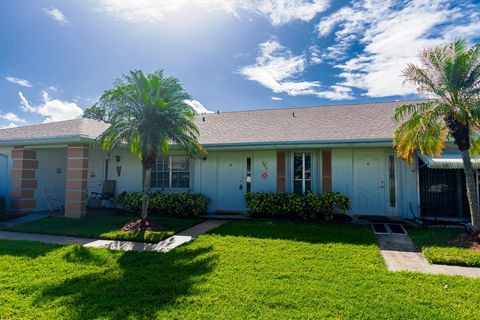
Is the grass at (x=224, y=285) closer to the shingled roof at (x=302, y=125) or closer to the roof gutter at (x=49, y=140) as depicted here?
the roof gutter at (x=49, y=140)

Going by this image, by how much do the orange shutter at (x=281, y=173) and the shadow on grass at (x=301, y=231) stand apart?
204 cm

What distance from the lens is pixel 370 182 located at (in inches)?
477

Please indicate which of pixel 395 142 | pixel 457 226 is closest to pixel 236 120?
pixel 395 142

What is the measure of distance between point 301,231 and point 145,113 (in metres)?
6.88

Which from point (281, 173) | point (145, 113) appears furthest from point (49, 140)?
point (281, 173)

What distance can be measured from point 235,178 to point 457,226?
9.02m

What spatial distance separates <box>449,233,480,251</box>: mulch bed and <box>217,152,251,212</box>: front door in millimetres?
8229

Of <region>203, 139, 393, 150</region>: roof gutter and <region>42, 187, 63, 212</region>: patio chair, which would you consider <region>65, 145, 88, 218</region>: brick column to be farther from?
<region>203, 139, 393, 150</region>: roof gutter

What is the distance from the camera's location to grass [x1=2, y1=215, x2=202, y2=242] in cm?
901

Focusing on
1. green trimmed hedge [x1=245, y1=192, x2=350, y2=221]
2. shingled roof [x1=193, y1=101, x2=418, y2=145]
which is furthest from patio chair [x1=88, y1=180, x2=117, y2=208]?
green trimmed hedge [x1=245, y1=192, x2=350, y2=221]

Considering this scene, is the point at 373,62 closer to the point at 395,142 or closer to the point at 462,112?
the point at 395,142

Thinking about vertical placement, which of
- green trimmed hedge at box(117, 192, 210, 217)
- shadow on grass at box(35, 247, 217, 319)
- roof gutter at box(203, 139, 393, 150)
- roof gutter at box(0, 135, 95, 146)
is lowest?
shadow on grass at box(35, 247, 217, 319)

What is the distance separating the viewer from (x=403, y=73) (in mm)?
8734

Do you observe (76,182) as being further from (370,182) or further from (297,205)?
(370,182)
